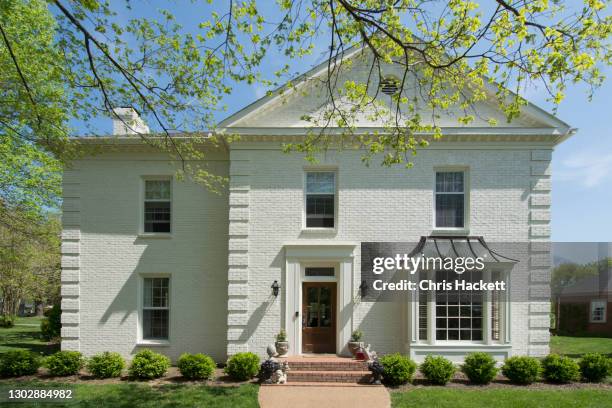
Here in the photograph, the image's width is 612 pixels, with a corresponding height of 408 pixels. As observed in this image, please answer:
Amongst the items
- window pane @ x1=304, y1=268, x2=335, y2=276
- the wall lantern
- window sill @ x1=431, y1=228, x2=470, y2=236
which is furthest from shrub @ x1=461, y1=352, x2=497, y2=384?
window pane @ x1=304, y1=268, x2=335, y2=276

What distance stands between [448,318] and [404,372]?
A: 8.40ft

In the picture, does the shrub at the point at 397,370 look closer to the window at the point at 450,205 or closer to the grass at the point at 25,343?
the window at the point at 450,205

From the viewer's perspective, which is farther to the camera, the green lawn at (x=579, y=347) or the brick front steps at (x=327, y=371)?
the green lawn at (x=579, y=347)

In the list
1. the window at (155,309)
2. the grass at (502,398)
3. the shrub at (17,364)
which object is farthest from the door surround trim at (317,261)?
the shrub at (17,364)

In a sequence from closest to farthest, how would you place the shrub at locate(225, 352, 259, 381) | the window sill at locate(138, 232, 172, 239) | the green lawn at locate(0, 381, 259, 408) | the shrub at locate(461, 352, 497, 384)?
the green lawn at locate(0, 381, 259, 408)
the shrub at locate(461, 352, 497, 384)
the shrub at locate(225, 352, 259, 381)
the window sill at locate(138, 232, 172, 239)

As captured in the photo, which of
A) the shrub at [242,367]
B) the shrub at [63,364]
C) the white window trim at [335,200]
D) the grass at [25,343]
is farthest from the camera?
the grass at [25,343]

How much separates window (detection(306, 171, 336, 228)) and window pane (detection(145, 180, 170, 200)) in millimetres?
4952

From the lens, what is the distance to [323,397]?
9.99m

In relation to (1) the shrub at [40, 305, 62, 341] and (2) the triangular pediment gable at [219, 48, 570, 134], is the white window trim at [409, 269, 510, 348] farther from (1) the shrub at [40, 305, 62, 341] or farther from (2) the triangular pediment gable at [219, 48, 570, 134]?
(1) the shrub at [40, 305, 62, 341]

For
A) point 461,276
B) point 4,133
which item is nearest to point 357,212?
point 461,276

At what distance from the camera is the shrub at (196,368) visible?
36.8ft

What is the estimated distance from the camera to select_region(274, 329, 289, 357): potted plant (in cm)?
1198

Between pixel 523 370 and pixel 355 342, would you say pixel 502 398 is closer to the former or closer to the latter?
pixel 523 370

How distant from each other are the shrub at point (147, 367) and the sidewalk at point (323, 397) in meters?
3.10
